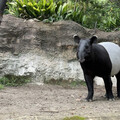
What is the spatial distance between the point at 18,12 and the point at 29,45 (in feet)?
5.97

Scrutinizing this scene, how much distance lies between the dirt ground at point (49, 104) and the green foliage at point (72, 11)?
282 centimetres

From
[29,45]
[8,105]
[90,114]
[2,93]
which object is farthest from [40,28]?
[90,114]

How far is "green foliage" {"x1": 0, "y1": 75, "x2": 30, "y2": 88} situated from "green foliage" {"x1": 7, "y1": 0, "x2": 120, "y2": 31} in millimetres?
2131

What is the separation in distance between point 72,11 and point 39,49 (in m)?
2.23

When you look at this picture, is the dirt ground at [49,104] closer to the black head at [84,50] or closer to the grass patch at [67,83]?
the grass patch at [67,83]

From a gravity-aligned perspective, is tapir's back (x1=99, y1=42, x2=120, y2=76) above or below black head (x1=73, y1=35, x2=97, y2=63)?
below

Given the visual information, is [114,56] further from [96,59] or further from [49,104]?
[49,104]

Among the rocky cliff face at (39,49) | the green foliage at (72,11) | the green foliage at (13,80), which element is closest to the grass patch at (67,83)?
the rocky cliff face at (39,49)

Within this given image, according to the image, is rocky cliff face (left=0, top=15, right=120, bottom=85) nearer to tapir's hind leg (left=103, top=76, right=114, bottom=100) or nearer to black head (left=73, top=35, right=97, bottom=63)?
tapir's hind leg (left=103, top=76, right=114, bottom=100)

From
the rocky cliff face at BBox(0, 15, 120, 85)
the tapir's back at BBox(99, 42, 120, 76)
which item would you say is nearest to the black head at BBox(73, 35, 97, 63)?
the tapir's back at BBox(99, 42, 120, 76)

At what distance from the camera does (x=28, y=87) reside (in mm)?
9883

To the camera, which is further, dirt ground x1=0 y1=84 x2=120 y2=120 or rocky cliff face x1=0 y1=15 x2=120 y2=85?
rocky cliff face x1=0 y1=15 x2=120 y2=85

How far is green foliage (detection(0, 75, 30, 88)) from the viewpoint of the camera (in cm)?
997

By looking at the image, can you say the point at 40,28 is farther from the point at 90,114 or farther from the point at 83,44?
the point at 90,114
